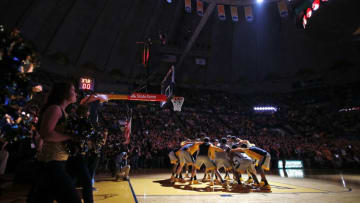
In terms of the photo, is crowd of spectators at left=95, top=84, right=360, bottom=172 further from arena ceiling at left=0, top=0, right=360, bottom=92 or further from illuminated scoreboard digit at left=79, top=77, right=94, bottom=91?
illuminated scoreboard digit at left=79, top=77, right=94, bottom=91

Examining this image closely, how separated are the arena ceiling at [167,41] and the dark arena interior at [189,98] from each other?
145 mm

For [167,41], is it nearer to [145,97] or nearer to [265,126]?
[145,97]

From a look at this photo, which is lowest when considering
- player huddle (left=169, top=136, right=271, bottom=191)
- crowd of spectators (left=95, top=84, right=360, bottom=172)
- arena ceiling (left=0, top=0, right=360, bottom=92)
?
player huddle (left=169, top=136, right=271, bottom=191)

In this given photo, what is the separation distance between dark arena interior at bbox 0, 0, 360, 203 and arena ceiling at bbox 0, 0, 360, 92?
15 cm

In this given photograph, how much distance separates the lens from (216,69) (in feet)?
107

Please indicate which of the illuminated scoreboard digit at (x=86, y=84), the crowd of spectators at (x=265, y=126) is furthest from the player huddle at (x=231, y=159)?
the illuminated scoreboard digit at (x=86, y=84)

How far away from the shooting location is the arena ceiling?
21016 millimetres

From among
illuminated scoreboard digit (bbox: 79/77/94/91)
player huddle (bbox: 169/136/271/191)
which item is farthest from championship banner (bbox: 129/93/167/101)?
player huddle (bbox: 169/136/271/191)

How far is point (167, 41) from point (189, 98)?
29.8ft

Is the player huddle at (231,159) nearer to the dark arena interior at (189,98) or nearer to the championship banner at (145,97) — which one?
the dark arena interior at (189,98)

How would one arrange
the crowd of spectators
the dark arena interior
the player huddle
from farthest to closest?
the crowd of spectators
the player huddle
the dark arena interior

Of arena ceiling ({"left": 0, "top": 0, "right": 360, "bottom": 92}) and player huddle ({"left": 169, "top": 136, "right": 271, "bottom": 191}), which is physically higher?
arena ceiling ({"left": 0, "top": 0, "right": 360, "bottom": 92})

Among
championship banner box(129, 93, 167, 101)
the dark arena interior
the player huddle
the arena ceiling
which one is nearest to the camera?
the dark arena interior

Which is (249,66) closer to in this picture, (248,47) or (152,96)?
(248,47)
